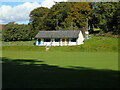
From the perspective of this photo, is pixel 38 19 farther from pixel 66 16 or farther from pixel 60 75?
pixel 60 75

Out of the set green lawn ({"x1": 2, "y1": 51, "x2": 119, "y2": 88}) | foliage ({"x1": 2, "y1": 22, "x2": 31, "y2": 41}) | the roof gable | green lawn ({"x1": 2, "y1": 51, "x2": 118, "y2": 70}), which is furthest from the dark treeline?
green lawn ({"x1": 2, "y1": 51, "x2": 119, "y2": 88})

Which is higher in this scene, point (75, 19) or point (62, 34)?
point (75, 19)

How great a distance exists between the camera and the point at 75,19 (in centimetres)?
6128

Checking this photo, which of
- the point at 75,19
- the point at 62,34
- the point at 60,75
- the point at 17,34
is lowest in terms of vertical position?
the point at 60,75

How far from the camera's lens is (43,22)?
68250 millimetres

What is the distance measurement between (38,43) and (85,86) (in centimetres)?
4301

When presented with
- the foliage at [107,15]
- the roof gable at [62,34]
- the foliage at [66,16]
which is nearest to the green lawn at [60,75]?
the roof gable at [62,34]

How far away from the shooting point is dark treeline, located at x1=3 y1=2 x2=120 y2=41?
59.0 meters

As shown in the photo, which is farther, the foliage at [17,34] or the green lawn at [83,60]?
the foliage at [17,34]

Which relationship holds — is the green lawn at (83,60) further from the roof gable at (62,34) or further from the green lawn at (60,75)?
the roof gable at (62,34)

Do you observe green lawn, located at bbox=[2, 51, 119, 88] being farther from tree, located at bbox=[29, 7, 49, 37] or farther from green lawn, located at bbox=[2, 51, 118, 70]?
tree, located at bbox=[29, 7, 49, 37]

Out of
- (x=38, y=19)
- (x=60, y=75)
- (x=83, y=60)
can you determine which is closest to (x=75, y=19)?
(x=38, y=19)

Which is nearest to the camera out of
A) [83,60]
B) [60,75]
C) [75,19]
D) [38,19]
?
[60,75]

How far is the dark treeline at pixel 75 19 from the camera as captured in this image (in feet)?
193
